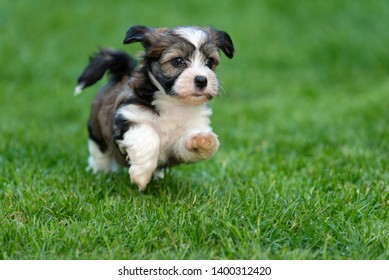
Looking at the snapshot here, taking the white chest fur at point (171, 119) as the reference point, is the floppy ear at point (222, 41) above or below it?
above

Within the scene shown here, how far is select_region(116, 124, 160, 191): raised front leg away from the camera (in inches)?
176

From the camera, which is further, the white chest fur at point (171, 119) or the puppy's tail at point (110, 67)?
the puppy's tail at point (110, 67)

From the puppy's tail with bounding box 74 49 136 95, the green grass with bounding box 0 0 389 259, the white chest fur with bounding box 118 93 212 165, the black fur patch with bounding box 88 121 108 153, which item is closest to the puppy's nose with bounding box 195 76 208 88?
the white chest fur with bounding box 118 93 212 165

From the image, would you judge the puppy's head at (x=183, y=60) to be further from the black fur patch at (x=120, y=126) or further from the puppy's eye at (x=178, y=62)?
the black fur patch at (x=120, y=126)

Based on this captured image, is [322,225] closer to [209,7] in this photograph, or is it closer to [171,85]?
[171,85]

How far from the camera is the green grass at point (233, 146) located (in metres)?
3.86

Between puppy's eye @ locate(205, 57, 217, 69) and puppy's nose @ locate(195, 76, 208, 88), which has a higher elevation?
puppy's eye @ locate(205, 57, 217, 69)

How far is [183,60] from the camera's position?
4.44 meters

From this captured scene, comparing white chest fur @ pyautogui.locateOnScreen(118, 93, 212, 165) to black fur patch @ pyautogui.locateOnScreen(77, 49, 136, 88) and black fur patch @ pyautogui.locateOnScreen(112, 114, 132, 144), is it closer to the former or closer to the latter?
black fur patch @ pyautogui.locateOnScreen(112, 114, 132, 144)

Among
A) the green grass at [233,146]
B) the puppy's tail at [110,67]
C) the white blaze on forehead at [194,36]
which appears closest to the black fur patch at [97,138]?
the green grass at [233,146]

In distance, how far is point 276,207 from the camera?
4.34 metres

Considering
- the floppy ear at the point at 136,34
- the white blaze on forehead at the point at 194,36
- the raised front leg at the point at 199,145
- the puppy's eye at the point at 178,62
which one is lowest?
the raised front leg at the point at 199,145

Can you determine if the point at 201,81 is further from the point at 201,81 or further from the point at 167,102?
the point at 167,102

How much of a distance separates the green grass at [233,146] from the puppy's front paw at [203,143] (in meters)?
0.38
